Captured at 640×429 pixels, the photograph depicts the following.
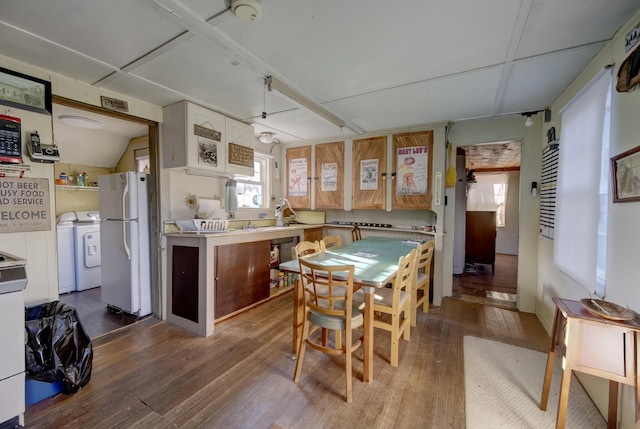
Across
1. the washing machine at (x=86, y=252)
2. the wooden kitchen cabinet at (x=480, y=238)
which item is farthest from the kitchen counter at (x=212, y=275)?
the wooden kitchen cabinet at (x=480, y=238)

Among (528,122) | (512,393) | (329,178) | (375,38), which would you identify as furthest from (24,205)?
(528,122)

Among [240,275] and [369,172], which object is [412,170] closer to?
[369,172]

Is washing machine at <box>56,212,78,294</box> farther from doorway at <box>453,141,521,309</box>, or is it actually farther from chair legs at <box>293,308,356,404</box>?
doorway at <box>453,141,521,309</box>

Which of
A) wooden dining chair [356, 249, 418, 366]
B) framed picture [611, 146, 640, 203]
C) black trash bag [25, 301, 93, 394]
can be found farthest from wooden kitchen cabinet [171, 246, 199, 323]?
framed picture [611, 146, 640, 203]

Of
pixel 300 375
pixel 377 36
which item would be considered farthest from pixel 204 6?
pixel 300 375

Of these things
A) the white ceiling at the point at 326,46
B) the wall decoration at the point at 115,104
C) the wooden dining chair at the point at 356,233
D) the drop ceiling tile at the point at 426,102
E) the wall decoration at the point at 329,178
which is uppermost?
the drop ceiling tile at the point at 426,102

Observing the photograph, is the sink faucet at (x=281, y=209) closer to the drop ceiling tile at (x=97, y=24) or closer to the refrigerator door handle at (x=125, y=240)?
the refrigerator door handle at (x=125, y=240)

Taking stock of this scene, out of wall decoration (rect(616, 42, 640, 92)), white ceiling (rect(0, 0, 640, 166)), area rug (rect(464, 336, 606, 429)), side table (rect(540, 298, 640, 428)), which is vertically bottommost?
area rug (rect(464, 336, 606, 429))

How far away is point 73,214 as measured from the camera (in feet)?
12.6

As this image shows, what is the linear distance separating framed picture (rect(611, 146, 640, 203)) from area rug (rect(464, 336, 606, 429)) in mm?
1364

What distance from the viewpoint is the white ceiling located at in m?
1.45

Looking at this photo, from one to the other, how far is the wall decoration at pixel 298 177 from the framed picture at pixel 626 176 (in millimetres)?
3531

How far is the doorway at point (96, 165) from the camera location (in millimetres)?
2934

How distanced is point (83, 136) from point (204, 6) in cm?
396
